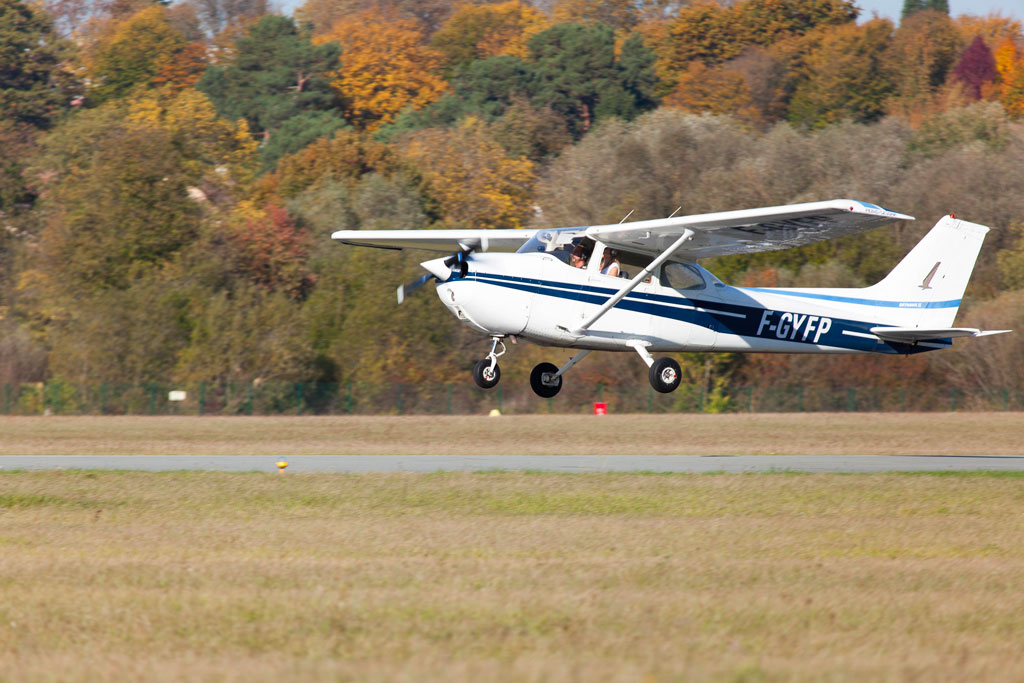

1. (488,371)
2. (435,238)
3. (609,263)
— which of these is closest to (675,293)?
(609,263)

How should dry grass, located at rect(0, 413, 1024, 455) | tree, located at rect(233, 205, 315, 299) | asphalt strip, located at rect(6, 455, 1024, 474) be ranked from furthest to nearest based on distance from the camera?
tree, located at rect(233, 205, 315, 299)
dry grass, located at rect(0, 413, 1024, 455)
asphalt strip, located at rect(6, 455, 1024, 474)

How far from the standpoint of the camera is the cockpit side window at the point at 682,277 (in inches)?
745

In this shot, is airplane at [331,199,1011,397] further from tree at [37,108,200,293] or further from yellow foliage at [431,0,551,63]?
yellow foliage at [431,0,551,63]

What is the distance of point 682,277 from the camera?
62.6 feet

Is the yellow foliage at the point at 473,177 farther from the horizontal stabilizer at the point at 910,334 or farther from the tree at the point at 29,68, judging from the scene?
the horizontal stabilizer at the point at 910,334

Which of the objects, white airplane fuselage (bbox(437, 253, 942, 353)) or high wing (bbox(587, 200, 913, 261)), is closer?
high wing (bbox(587, 200, 913, 261))

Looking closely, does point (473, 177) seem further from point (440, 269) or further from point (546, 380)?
point (440, 269)

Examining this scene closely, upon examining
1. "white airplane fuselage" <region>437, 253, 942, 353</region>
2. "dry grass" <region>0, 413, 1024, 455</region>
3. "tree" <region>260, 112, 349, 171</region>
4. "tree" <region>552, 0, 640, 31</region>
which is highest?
"tree" <region>552, 0, 640, 31</region>

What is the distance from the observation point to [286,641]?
925 centimetres

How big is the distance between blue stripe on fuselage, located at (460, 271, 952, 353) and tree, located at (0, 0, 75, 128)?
79.1m

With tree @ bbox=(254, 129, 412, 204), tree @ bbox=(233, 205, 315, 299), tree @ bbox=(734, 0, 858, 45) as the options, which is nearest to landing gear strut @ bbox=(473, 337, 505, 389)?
tree @ bbox=(233, 205, 315, 299)

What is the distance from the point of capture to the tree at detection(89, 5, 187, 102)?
334 feet

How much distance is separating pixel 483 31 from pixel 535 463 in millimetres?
94998

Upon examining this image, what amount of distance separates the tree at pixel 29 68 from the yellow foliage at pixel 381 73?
2201cm
